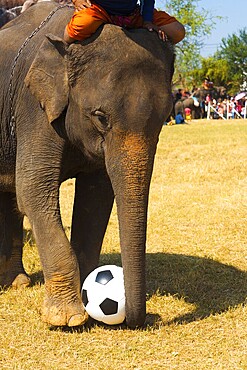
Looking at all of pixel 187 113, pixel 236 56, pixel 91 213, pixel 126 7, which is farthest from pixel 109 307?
pixel 236 56

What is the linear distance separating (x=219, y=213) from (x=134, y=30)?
192 inches

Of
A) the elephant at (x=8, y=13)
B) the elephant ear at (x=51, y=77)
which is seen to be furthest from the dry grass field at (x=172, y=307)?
the elephant at (x=8, y=13)

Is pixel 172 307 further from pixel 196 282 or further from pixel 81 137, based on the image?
pixel 81 137

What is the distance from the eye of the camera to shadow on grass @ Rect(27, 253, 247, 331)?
18.0ft

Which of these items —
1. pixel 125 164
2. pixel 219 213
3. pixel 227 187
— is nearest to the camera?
pixel 125 164

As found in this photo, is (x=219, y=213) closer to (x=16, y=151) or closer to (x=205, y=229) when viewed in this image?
(x=205, y=229)

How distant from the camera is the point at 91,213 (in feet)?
19.0

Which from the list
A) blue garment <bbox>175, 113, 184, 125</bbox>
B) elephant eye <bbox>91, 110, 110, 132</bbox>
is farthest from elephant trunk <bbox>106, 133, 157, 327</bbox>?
blue garment <bbox>175, 113, 184, 125</bbox>

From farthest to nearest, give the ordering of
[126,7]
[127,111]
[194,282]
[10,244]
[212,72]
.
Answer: [212,72]
[10,244]
[194,282]
[126,7]
[127,111]

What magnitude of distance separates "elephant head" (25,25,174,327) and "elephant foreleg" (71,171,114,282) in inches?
37.9

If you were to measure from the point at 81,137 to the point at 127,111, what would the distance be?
54cm

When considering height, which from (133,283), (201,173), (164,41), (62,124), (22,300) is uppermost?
(164,41)

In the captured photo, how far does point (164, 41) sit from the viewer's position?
481 centimetres

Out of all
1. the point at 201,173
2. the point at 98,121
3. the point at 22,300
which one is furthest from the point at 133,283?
the point at 201,173
